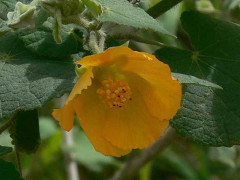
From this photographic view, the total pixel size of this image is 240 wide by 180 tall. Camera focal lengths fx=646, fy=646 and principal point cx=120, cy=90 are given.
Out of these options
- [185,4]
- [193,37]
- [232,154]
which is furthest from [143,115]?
[232,154]

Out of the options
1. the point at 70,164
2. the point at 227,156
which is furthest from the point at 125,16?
the point at 227,156

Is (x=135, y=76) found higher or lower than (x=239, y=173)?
higher

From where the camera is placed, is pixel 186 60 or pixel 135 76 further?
pixel 186 60

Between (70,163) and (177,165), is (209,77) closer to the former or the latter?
(70,163)

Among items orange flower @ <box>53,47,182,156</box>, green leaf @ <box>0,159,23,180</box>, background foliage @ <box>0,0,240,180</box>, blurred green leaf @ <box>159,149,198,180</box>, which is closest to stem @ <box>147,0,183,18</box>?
background foliage @ <box>0,0,240,180</box>

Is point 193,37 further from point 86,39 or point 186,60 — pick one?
point 86,39

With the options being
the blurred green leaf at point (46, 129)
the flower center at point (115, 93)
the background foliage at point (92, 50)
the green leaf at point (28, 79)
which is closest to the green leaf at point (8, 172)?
the background foliage at point (92, 50)
